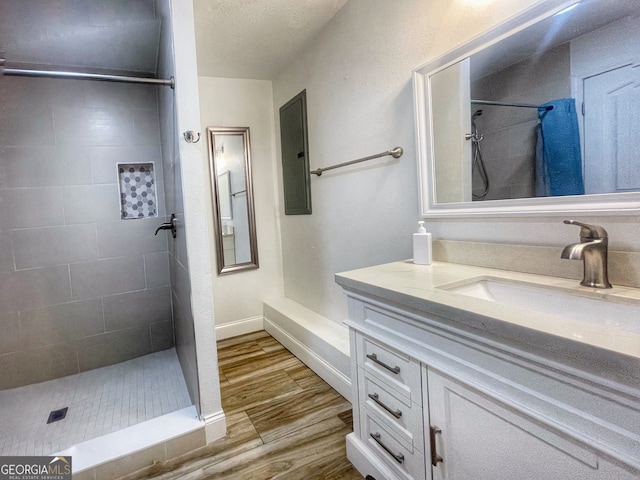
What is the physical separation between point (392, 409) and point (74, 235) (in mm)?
2321

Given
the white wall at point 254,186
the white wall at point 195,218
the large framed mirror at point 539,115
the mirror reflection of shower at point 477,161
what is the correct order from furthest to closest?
1. the white wall at point 254,186
2. the white wall at point 195,218
3. the mirror reflection of shower at point 477,161
4. the large framed mirror at point 539,115

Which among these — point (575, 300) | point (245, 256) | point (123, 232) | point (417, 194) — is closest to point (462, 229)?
point (417, 194)

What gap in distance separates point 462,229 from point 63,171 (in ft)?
8.16

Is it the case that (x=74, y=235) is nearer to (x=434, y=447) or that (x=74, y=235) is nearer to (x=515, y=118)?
(x=434, y=447)

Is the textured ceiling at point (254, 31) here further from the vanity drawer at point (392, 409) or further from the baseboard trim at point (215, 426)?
the baseboard trim at point (215, 426)

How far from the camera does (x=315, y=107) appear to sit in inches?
91.8

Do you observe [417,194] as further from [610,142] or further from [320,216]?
[320,216]

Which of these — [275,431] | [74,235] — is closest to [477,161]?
[275,431]

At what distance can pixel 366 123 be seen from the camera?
1.85 metres

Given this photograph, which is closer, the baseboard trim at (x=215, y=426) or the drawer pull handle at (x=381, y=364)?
the drawer pull handle at (x=381, y=364)

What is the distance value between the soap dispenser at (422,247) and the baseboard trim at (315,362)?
0.91 m

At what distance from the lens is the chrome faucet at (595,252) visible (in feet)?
2.91

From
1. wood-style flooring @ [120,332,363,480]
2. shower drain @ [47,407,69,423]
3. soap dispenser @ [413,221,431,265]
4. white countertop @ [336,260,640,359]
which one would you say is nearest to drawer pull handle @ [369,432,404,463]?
wood-style flooring @ [120,332,363,480]

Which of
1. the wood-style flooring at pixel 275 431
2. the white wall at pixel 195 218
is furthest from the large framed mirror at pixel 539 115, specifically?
the wood-style flooring at pixel 275 431
